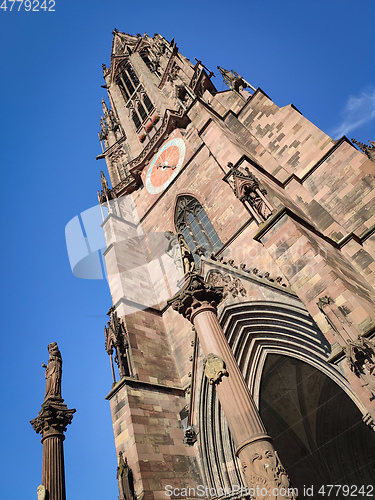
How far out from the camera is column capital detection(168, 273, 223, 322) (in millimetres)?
5691

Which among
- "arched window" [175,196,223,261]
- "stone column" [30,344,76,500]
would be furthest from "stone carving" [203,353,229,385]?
"arched window" [175,196,223,261]

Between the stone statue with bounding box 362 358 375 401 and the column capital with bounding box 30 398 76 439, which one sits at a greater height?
the column capital with bounding box 30 398 76 439

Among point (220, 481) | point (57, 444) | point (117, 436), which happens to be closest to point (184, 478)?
point (220, 481)

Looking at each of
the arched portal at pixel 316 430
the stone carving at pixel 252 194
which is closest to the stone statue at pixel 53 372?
the arched portal at pixel 316 430

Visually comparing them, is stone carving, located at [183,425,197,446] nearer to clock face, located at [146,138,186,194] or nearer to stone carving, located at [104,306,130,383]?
stone carving, located at [104,306,130,383]

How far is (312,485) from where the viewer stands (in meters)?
9.80

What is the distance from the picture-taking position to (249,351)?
8.40 meters

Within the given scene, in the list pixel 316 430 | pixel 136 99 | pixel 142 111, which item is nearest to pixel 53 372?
pixel 316 430

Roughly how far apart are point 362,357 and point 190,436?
4632mm

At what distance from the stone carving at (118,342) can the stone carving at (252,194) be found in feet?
14.1

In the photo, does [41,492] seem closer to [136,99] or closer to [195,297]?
[195,297]

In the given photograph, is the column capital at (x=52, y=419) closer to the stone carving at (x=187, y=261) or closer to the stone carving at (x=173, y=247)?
the stone carving at (x=187, y=261)

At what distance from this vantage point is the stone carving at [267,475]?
13.4ft

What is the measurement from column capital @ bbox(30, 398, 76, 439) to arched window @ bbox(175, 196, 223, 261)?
5.54 metres
